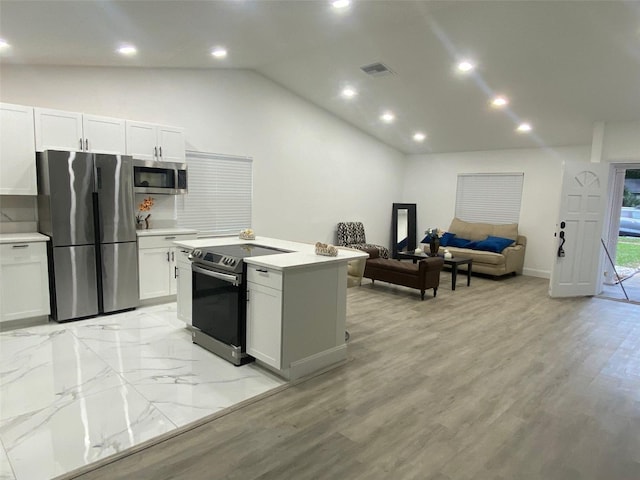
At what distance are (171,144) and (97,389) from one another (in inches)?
126

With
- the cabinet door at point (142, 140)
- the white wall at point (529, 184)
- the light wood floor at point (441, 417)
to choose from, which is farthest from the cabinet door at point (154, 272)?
the white wall at point (529, 184)

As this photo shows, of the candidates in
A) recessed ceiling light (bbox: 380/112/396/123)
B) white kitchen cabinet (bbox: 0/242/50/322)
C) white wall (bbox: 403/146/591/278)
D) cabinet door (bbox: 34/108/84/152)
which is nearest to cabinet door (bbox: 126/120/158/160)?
cabinet door (bbox: 34/108/84/152)

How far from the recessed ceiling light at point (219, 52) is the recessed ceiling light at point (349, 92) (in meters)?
1.98

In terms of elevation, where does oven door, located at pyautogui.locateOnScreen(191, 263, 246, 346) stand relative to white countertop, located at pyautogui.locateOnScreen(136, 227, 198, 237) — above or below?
below

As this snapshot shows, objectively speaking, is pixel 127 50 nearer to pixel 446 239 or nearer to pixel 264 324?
pixel 264 324

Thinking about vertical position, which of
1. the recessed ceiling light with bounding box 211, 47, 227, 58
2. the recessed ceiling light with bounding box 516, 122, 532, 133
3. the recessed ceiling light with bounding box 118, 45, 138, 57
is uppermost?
the recessed ceiling light with bounding box 211, 47, 227, 58

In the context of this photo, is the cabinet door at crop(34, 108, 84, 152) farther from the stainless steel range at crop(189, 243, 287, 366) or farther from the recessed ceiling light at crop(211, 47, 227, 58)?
the stainless steel range at crop(189, 243, 287, 366)

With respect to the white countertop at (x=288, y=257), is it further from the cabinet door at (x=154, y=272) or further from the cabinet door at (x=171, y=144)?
the cabinet door at (x=171, y=144)

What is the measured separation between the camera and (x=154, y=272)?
15.3ft

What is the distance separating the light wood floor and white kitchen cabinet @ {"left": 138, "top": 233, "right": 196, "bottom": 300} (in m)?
2.38

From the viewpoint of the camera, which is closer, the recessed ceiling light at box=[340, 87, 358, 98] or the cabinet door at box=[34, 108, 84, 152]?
the cabinet door at box=[34, 108, 84, 152]

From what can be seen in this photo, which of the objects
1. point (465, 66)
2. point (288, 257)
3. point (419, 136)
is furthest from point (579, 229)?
point (288, 257)

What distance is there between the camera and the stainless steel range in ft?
10.2

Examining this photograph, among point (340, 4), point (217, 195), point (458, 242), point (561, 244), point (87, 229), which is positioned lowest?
point (458, 242)
